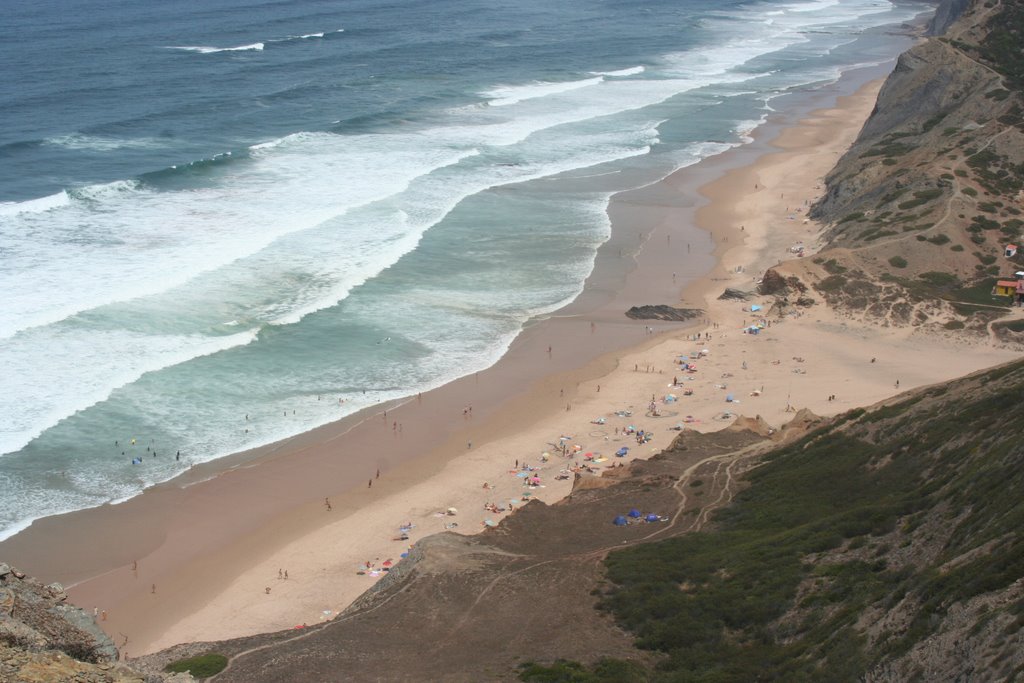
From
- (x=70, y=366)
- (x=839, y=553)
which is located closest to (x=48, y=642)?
(x=839, y=553)

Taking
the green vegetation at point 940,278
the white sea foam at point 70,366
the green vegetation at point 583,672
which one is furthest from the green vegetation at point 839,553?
the white sea foam at point 70,366

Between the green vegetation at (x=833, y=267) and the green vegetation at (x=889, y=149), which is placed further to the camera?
the green vegetation at (x=889, y=149)

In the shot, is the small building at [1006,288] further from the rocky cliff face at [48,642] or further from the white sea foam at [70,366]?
the rocky cliff face at [48,642]

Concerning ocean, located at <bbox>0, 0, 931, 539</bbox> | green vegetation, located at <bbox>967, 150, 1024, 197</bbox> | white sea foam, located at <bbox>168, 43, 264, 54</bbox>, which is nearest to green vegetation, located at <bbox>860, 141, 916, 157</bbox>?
green vegetation, located at <bbox>967, 150, 1024, 197</bbox>

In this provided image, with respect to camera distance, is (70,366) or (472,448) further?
(70,366)

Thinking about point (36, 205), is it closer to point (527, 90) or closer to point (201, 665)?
point (201, 665)

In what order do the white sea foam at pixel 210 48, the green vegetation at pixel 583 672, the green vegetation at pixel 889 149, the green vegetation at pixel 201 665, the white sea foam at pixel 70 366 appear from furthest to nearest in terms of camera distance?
the white sea foam at pixel 210 48, the green vegetation at pixel 889 149, the white sea foam at pixel 70 366, the green vegetation at pixel 201 665, the green vegetation at pixel 583 672

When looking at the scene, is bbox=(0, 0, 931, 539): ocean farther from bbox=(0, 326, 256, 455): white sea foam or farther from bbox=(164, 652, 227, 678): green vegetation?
bbox=(164, 652, 227, 678): green vegetation
